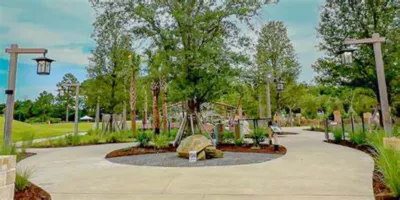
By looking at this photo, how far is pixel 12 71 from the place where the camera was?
644cm

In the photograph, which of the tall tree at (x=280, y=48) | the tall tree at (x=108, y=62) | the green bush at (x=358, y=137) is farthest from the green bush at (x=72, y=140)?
the tall tree at (x=280, y=48)

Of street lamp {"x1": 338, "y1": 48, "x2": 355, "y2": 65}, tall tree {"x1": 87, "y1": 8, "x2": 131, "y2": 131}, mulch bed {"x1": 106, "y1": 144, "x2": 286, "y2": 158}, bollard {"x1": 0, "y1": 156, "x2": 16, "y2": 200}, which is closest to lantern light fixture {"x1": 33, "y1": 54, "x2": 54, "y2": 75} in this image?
mulch bed {"x1": 106, "y1": 144, "x2": 286, "y2": 158}

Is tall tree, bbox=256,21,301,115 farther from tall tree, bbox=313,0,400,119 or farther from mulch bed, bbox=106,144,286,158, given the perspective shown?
mulch bed, bbox=106,144,286,158

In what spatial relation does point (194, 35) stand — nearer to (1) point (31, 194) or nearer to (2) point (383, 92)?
(2) point (383, 92)

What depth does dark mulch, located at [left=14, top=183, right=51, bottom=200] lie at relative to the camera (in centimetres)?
331

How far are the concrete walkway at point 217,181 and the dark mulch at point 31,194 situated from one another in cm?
13

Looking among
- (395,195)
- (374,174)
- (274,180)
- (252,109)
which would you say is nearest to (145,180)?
(274,180)

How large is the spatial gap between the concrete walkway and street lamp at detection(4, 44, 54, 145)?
1.32 m

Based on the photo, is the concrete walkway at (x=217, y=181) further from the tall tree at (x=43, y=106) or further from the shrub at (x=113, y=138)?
the tall tree at (x=43, y=106)

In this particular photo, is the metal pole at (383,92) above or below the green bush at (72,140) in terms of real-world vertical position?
above

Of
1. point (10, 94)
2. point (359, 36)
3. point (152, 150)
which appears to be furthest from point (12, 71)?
point (359, 36)

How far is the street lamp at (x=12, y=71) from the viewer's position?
6102 mm

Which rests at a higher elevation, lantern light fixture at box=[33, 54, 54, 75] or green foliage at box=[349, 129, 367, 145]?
lantern light fixture at box=[33, 54, 54, 75]

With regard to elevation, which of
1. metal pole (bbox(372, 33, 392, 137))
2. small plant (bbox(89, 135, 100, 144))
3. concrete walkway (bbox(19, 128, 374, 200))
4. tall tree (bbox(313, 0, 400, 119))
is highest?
tall tree (bbox(313, 0, 400, 119))
